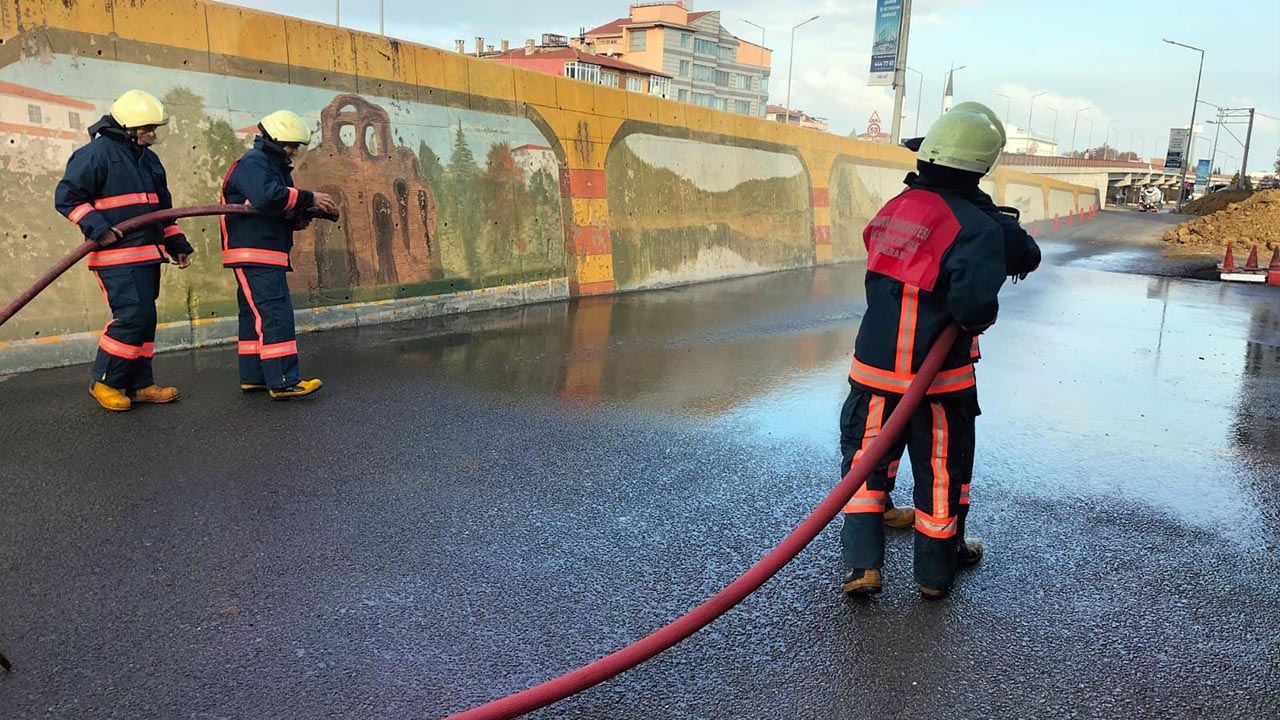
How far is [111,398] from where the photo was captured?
17.5 feet

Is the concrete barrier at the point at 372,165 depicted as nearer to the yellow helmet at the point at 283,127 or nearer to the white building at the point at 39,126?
the white building at the point at 39,126

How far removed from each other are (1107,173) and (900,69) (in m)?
60.8

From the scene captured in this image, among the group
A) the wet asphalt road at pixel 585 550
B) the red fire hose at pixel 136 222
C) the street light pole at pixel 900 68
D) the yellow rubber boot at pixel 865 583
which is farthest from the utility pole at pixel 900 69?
the yellow rubber boot at pixel 865 583

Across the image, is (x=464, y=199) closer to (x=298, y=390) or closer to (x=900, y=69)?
(x=298, y=390)

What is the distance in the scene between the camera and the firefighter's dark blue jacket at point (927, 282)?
118 inches

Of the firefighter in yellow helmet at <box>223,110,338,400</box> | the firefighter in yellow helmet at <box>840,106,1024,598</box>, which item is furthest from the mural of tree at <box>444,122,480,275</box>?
the firefighter in yellow helmet at <box>840,106,1024,598</box>

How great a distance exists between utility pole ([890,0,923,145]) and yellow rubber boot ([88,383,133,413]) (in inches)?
818

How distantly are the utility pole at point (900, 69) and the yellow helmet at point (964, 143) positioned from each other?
2078 cm

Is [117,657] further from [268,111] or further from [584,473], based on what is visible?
[268,111]

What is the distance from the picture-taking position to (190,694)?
2.54 metres

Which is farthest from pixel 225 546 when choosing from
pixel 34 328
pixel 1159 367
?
pixel 1159 367

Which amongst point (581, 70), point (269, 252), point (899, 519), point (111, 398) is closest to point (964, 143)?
point (899, 519)

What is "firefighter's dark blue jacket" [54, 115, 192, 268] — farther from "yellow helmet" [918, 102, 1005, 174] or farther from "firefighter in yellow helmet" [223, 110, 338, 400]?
"yellow helmet" [918, 102, 1005, 174]

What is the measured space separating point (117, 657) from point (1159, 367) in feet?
26.8
